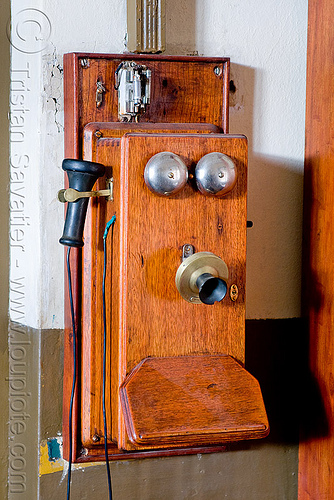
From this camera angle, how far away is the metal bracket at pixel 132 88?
116cm

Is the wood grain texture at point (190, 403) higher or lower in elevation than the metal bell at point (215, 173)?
lower

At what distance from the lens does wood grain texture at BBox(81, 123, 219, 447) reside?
3.60ft

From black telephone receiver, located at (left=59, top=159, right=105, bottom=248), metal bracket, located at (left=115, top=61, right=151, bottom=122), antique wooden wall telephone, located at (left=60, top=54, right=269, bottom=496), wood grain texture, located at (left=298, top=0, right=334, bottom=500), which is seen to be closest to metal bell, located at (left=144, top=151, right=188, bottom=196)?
antique wooden wall telephone, located at (left=60, top=54, right=269, bottom=496)

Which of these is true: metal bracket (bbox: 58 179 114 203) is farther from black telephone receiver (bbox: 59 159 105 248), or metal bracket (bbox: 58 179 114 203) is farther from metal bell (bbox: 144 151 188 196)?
metal bell (bbox: 144 151 188 196)

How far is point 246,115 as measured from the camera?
129 cm

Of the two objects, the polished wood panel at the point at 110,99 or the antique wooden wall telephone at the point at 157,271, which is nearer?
the antique wooden wall telephone at the point at 157,271

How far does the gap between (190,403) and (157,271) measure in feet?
0.77

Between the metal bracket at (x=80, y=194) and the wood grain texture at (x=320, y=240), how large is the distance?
0.47 meters

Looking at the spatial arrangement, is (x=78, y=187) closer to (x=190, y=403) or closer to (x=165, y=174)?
(x=165, y=174)

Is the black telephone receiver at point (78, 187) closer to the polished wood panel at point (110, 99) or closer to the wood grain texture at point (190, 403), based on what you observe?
the polished wood panel at point (110, 99)

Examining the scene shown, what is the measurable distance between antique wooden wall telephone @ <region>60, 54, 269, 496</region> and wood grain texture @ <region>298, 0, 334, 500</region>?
27 centimetres

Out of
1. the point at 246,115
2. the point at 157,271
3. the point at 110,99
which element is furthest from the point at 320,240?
the point at 110,99

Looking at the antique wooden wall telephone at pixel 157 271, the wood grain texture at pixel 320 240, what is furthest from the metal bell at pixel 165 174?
the wood grain texture at pixel 320 240

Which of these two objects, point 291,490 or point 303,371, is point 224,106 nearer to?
point 303,371
